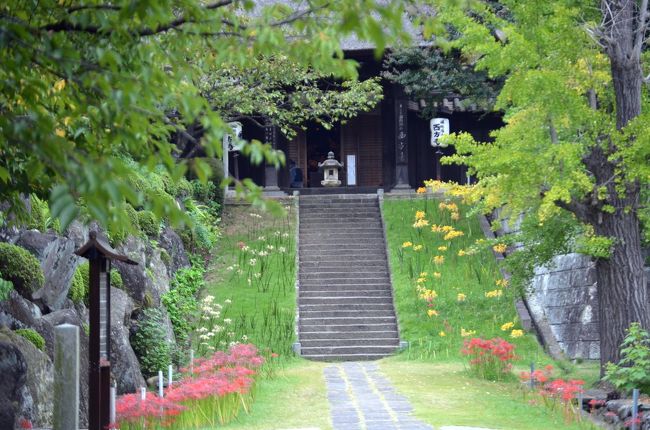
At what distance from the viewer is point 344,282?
23.1m

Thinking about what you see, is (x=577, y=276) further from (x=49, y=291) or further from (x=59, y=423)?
(x=59, y=423)

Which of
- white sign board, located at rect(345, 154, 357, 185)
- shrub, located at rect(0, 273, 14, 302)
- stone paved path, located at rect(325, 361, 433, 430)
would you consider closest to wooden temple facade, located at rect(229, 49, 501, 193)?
white sign board, located at rect(345, 154, 357, 185)

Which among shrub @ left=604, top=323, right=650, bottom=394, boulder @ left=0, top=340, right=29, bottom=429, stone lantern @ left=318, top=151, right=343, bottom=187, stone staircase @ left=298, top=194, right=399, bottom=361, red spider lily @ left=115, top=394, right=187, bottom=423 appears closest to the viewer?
boulder @ left=0, top=340, right=29, bottom=429

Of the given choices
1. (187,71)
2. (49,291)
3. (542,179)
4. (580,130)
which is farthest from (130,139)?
(580,130)

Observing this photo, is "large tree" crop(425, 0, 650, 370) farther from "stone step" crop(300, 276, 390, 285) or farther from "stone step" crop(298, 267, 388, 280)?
"stone step" crop(298, 267, 388, 280)

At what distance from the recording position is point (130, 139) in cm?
621

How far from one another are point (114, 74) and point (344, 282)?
1733 cm

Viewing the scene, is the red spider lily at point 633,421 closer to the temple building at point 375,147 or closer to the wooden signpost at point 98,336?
the wooden signpost at point 98,336

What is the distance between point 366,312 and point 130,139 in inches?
619

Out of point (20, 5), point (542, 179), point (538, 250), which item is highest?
point (20, 5)

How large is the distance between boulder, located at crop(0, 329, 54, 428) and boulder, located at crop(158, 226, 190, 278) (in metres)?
9.44

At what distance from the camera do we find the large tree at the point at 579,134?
13.9 meters

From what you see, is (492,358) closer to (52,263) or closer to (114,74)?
(52,263)

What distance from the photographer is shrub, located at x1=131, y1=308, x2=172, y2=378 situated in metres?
16.3
